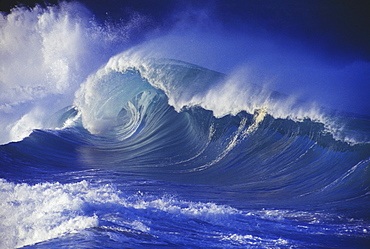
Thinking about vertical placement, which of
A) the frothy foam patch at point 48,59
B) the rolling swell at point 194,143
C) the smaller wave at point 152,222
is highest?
the frothy foam patch at point 48,59

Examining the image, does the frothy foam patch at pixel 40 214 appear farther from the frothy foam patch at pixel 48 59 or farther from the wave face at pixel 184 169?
the frothy foam patch at pixel 48 59

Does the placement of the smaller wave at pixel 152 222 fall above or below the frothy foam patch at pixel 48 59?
below

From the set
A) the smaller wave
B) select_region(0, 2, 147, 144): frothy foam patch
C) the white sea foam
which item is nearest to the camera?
the smaller wave

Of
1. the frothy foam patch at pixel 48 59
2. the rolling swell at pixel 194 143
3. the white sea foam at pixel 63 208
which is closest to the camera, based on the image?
the white sea foam at pixel 63 208

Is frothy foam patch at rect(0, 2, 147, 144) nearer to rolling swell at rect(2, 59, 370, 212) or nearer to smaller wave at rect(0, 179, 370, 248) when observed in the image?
rolling swell at rect(2, 59, 370, 212)

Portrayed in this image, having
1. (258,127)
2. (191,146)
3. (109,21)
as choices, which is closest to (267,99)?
(258,127)

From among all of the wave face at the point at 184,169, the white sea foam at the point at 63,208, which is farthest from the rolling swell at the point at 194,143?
the white sea foam at the point at 63,208

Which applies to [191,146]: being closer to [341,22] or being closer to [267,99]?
[267,99]

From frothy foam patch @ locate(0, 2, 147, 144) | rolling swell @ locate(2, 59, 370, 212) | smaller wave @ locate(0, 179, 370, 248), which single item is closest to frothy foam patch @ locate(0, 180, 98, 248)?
smaller wave @ locate(0, 179, 370, 248)

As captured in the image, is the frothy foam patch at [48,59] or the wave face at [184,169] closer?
the wave face at [184,169]
